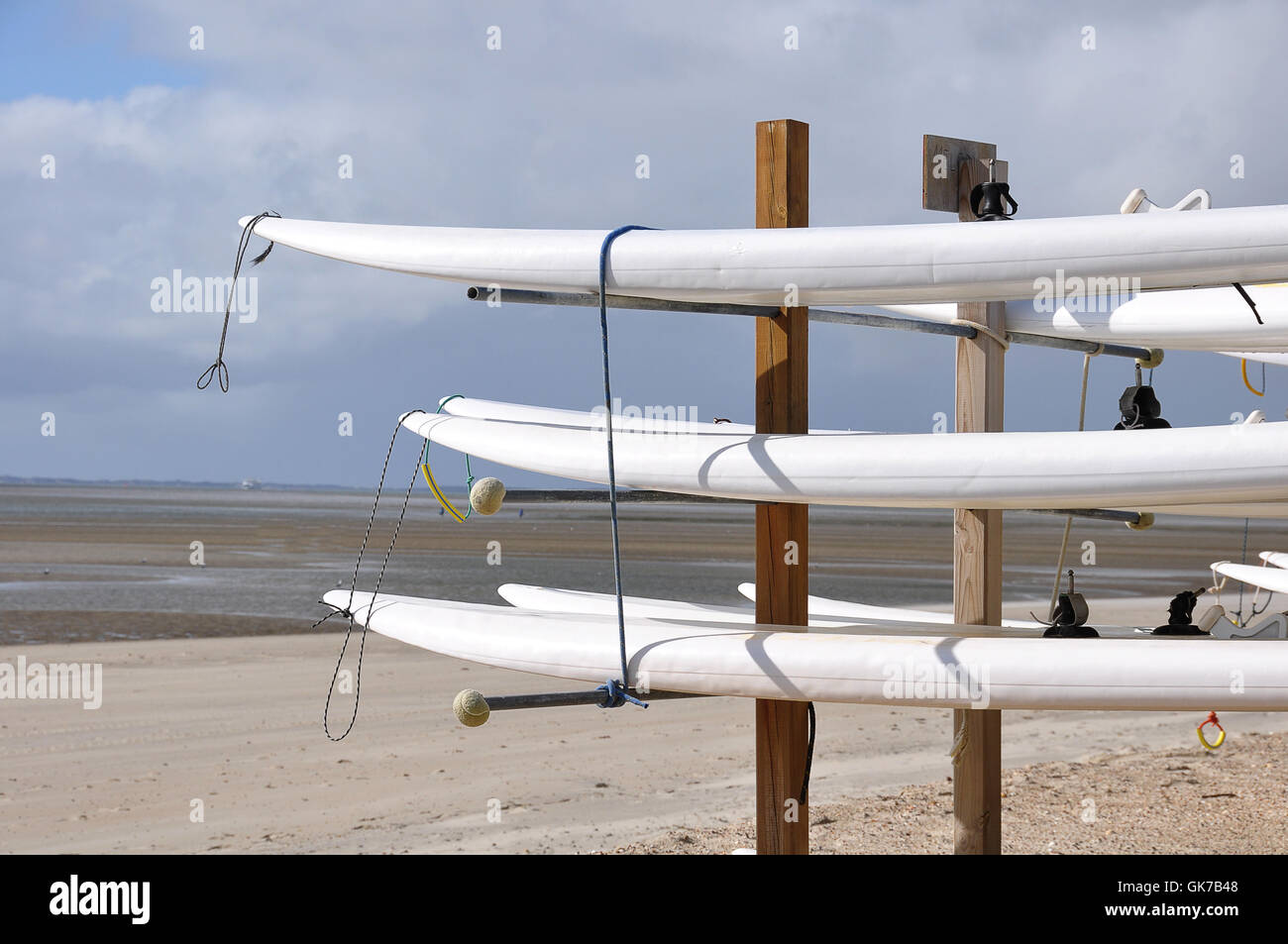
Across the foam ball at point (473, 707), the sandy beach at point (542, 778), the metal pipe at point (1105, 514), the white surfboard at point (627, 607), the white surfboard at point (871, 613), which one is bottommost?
the sandy beach at point (542, 778)

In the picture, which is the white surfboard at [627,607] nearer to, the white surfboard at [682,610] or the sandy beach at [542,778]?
the white surfboard at [682,610]

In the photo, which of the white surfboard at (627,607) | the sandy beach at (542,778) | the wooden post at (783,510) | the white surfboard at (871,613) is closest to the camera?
the wooden post at (783,510)

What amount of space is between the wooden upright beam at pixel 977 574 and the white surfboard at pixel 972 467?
2.23 ft

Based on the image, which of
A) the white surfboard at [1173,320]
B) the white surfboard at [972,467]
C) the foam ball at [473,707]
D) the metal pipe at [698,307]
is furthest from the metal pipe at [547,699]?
the white surfboard at [1173,320]

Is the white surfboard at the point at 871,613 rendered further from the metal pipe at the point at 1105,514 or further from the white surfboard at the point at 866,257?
the white surfboard at the point at 866,257

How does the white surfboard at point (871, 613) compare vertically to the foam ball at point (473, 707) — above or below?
above

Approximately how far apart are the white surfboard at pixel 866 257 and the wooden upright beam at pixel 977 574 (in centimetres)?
95

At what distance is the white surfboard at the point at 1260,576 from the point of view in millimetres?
4309

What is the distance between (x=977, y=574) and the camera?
3.31 meters

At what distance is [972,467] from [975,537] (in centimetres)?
100

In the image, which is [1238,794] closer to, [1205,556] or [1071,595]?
[1071,595]

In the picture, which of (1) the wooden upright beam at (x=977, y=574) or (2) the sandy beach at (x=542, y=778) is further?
(2) the sandy beach at (x=542, y=778)

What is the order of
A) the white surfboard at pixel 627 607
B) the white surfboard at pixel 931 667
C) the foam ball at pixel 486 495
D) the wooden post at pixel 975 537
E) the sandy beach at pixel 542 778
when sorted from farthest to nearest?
1. the sandy beach at pixel 542 778
2. the wooden post at pixel 975 537
3. the white surfboard at pixel 627 607
4. the foam ball at pixel 486 495
5. the white surfboard at pixel 931 667
